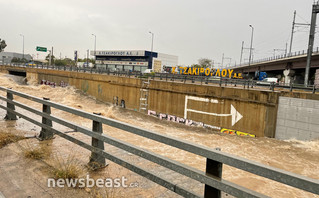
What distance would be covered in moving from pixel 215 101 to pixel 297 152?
7.85 m

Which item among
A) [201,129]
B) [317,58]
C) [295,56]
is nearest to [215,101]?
[201,129]

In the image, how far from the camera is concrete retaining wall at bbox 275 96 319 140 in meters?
15.8

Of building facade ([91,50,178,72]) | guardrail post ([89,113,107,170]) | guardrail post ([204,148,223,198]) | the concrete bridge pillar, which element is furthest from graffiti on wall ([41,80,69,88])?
the concrete bridge pillar

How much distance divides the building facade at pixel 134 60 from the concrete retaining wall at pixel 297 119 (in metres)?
66.1

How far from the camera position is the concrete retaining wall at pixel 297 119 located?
15.8 m

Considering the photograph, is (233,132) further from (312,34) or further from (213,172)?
(213,172)

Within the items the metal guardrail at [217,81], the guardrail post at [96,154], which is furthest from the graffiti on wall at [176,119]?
the guardrail post at [96,154]

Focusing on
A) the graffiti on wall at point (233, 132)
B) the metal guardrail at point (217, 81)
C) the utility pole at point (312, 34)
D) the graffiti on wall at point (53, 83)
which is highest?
the utility pole at point (312, 34)

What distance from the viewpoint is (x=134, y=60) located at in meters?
96.6

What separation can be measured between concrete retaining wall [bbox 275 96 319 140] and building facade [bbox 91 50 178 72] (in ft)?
217

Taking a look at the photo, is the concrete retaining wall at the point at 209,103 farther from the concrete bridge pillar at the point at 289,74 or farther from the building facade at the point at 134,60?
the building facade at the point at 134,60

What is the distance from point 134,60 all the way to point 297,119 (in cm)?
8441

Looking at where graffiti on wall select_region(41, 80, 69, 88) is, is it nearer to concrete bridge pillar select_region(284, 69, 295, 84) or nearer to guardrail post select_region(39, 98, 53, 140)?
guardrail post select_region(39, 98, 53, 140)

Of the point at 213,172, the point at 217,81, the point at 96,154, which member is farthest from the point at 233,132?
the point at 213,172
